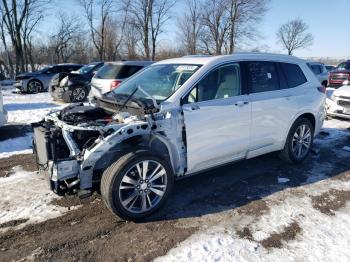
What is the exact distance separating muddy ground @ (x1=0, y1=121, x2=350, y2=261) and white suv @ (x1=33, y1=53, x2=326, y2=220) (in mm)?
274

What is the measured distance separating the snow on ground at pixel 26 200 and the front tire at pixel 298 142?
3.57m

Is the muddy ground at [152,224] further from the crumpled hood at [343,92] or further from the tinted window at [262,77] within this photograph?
the crumpled hood at [343,92]

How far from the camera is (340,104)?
333 inches

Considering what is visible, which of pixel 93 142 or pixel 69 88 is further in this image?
pixel 69 88

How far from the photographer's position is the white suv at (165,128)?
3500 millimetres

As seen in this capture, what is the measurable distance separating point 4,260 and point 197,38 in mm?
45143

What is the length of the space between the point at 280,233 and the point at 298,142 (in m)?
2.39

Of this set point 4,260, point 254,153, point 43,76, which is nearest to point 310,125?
point 254,153

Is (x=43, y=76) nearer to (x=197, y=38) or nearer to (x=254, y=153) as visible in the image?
(x=254, y=153)

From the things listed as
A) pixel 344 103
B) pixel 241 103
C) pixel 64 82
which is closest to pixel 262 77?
pixel 241 103

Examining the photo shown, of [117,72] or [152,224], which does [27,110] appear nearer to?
[117,72]

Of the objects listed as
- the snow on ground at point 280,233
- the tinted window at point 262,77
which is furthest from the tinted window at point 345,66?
the snow on ground at point 280,233

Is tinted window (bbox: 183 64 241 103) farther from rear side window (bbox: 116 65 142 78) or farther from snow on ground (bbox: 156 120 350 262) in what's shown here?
rear side window (bbox: 116 65 142 78)

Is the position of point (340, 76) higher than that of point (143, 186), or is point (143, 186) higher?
point (340, 76)
